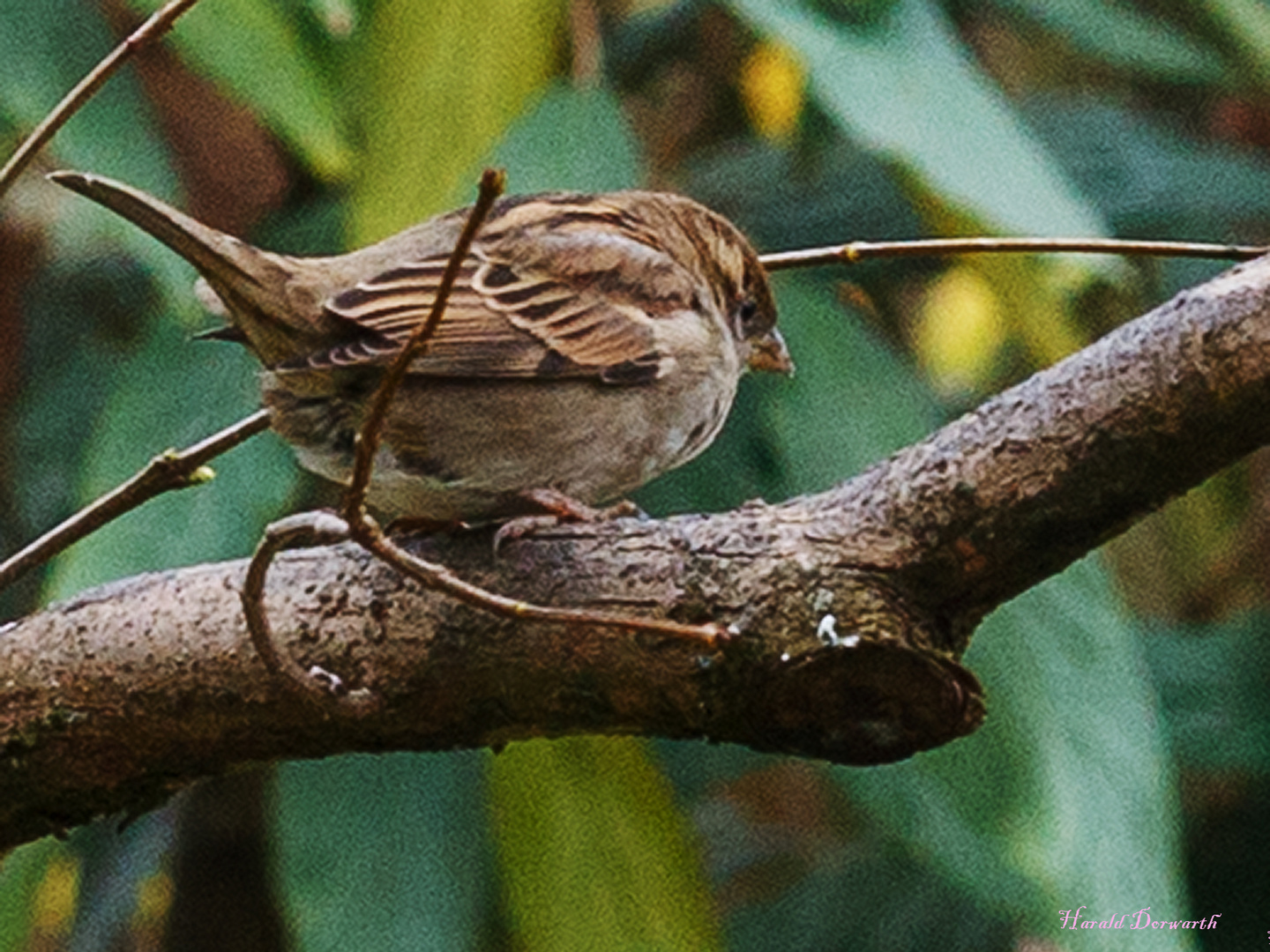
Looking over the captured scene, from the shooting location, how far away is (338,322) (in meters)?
2.27

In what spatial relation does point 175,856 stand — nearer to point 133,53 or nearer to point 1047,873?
point 1047,873

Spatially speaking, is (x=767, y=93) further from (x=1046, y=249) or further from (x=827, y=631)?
(x=827, y=631)

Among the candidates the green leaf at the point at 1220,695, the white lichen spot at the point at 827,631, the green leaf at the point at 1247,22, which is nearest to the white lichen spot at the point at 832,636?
the white lichen spot at the point at 827,631

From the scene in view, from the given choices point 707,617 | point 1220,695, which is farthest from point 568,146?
point 1220,695

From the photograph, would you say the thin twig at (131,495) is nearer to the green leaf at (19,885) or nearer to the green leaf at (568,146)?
the green leaf at (568,146)

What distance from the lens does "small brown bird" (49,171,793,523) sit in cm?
228

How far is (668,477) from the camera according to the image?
3.16 m

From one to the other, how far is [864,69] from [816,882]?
1.91 meters

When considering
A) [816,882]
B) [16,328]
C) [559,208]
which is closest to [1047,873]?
[559,208]

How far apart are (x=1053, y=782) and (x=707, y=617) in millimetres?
1019

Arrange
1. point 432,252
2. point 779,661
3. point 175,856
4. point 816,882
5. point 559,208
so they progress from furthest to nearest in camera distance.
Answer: point 816,882 < point 175,856 < point 559,208 < point 432,252 < point 779,661

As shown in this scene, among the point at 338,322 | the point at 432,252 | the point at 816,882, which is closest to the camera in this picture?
the point at 338,322

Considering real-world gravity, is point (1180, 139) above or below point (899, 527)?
below

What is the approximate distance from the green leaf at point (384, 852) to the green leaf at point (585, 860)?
0.47 ft
